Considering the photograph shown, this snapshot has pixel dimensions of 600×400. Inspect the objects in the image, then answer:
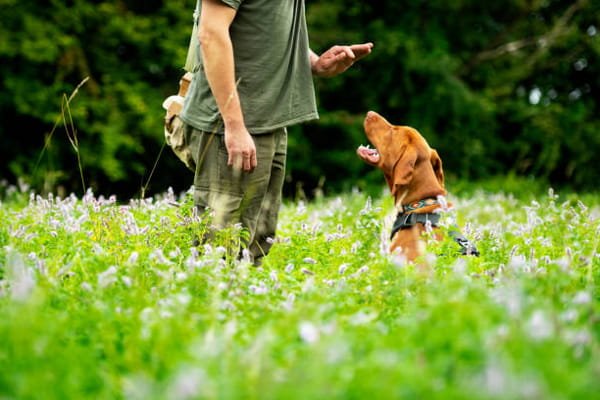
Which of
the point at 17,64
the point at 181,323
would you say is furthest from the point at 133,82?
the point at 181,323

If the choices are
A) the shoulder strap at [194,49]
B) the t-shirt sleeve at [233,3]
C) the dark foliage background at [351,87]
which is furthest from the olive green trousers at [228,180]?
the dark foliage background at [351,87]

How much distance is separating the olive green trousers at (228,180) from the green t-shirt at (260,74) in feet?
0.28

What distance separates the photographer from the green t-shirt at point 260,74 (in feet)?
14.0

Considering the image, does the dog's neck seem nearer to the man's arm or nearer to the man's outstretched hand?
the man's outstretched hand

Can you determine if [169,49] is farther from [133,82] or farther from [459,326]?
[459,326]

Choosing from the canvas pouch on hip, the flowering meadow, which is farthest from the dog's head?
the canvas pouch on hip

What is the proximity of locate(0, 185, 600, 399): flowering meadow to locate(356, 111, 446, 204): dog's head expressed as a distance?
1011 millimetres

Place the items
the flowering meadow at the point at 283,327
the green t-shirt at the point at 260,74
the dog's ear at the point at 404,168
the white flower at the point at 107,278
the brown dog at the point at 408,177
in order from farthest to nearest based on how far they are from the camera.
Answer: the dog's ear at the point at 404,168 → the brown dog at the point at 408,177 → the green t-shirt at the point at 260,74 → the white flower at the point at 107,278 → the flowering meadow at the point at 283,327

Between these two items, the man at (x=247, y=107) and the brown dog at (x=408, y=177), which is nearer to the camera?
the man at (x=247, y=107)

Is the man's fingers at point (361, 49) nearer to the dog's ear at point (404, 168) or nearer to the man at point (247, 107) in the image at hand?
the man at point (247, 107)

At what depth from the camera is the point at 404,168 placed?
5.28m

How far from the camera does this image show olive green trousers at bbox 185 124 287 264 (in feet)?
14.1

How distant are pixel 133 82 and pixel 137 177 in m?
1.78

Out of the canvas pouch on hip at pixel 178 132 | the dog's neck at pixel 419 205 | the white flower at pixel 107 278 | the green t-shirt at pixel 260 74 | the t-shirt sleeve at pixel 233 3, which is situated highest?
the t-shirt sleeve at pixel 233 3
